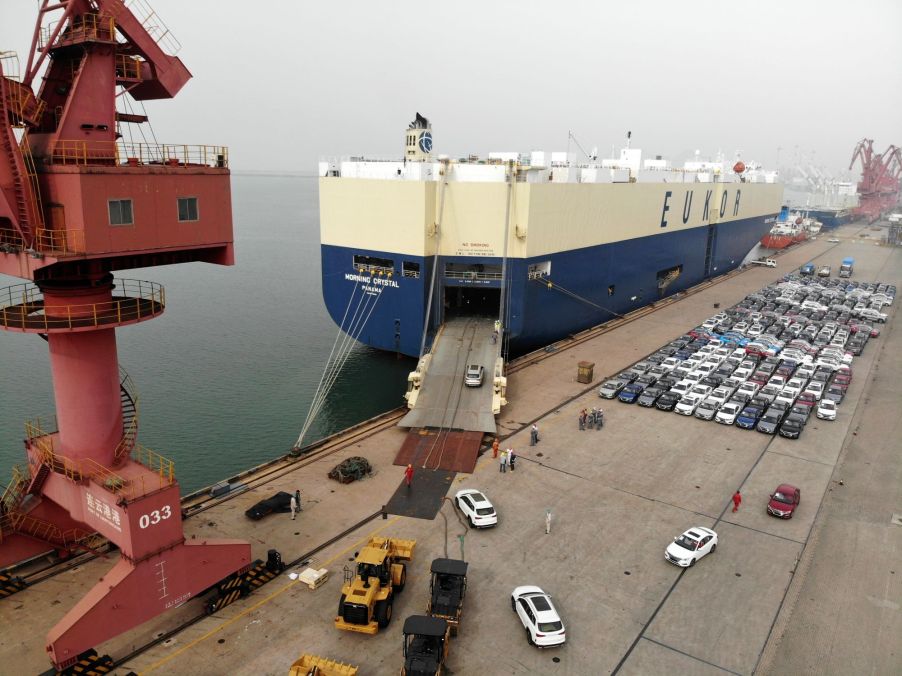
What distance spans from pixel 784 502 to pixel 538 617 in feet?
35.5

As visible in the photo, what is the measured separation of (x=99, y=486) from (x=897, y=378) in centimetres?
4003

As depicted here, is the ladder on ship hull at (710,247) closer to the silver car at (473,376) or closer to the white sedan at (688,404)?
the white sedan at (688,404)

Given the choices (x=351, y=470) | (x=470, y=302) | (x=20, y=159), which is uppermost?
(x=20, y=159)

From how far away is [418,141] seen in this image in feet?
120

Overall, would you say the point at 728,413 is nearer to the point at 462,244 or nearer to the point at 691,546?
the point at 691,546

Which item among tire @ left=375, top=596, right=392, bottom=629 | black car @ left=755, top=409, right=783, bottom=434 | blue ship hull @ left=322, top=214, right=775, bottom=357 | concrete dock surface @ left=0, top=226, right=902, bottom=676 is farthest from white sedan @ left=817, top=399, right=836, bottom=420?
tire @ left=375, top=596, right=392, bottom=629

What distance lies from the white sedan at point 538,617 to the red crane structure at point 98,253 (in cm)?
704

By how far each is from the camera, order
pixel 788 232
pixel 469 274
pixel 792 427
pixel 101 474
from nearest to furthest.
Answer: pixel 101 474, pixel 792 427, pixel 469 274, pixel 788 232

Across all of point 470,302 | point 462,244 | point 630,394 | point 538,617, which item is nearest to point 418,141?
point 462,244

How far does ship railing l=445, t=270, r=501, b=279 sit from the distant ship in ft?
249

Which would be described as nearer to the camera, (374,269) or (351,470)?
(351,470)

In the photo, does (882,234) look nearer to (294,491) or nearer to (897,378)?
(897,378)

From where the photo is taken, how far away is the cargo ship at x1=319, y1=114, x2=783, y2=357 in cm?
3438

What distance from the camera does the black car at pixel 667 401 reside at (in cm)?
2955
